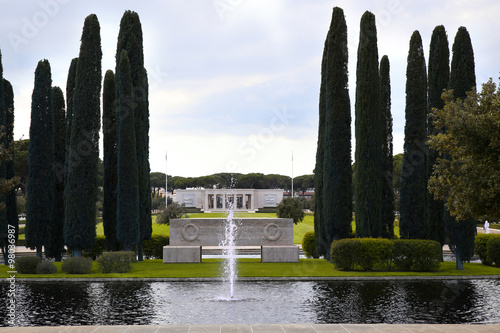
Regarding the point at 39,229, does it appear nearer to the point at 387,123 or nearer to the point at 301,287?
the point at 301,287

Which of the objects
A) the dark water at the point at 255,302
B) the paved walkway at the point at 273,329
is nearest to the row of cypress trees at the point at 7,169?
the dark water at the point at 255,302

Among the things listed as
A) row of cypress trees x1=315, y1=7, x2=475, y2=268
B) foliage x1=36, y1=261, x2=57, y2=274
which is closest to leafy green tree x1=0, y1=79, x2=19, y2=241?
foliage x1=36, y1=261, x2=57, y2=274

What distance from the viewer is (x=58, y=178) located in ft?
73.7

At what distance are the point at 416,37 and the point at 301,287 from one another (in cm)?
1248

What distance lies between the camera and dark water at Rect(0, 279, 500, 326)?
34.7ft

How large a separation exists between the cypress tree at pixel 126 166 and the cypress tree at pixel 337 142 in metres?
8.37

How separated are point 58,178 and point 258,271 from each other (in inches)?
418

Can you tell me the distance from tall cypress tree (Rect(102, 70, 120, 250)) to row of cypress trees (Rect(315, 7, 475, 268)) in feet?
31.3

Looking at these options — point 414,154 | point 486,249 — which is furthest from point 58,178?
point 486,249

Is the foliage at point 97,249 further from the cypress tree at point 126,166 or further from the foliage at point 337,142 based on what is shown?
the foliage at point 337,142

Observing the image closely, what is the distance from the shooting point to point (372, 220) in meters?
19.7

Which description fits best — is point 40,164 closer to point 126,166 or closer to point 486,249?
point 126,166

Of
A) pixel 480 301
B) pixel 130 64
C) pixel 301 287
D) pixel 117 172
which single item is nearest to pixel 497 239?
pixel 480 301

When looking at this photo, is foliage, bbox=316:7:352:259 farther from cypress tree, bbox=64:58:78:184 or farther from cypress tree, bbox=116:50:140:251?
cypress tree, bbox=64:58:78:184
